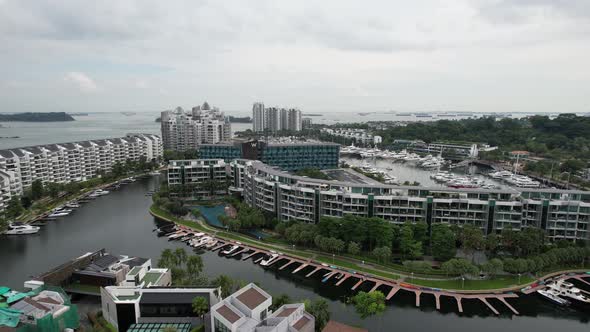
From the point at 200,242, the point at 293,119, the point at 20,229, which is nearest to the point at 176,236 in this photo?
the point at 200,242

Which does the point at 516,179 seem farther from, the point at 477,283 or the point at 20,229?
the point at 20,229

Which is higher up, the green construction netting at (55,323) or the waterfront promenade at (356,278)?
the green construction netting at (55,323)

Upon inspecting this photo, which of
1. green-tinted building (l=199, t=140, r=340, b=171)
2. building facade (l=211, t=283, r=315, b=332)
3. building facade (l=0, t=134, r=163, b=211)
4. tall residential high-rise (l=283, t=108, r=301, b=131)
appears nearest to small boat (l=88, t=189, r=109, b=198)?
building facade (l=0, t=134, r=163, b=211)

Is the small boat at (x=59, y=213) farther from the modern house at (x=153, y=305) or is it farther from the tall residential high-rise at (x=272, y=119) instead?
the tall residential high-rise at (x=272, y=119)

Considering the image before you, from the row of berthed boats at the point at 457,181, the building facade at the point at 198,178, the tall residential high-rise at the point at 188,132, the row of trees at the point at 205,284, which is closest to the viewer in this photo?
the row of trees at the point at 205,284

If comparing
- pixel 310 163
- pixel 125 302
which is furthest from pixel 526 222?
pixel 310 163

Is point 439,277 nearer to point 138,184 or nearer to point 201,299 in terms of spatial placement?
point 201,299

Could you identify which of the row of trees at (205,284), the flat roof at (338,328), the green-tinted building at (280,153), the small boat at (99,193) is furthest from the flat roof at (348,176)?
the flat roof at (338,328)
